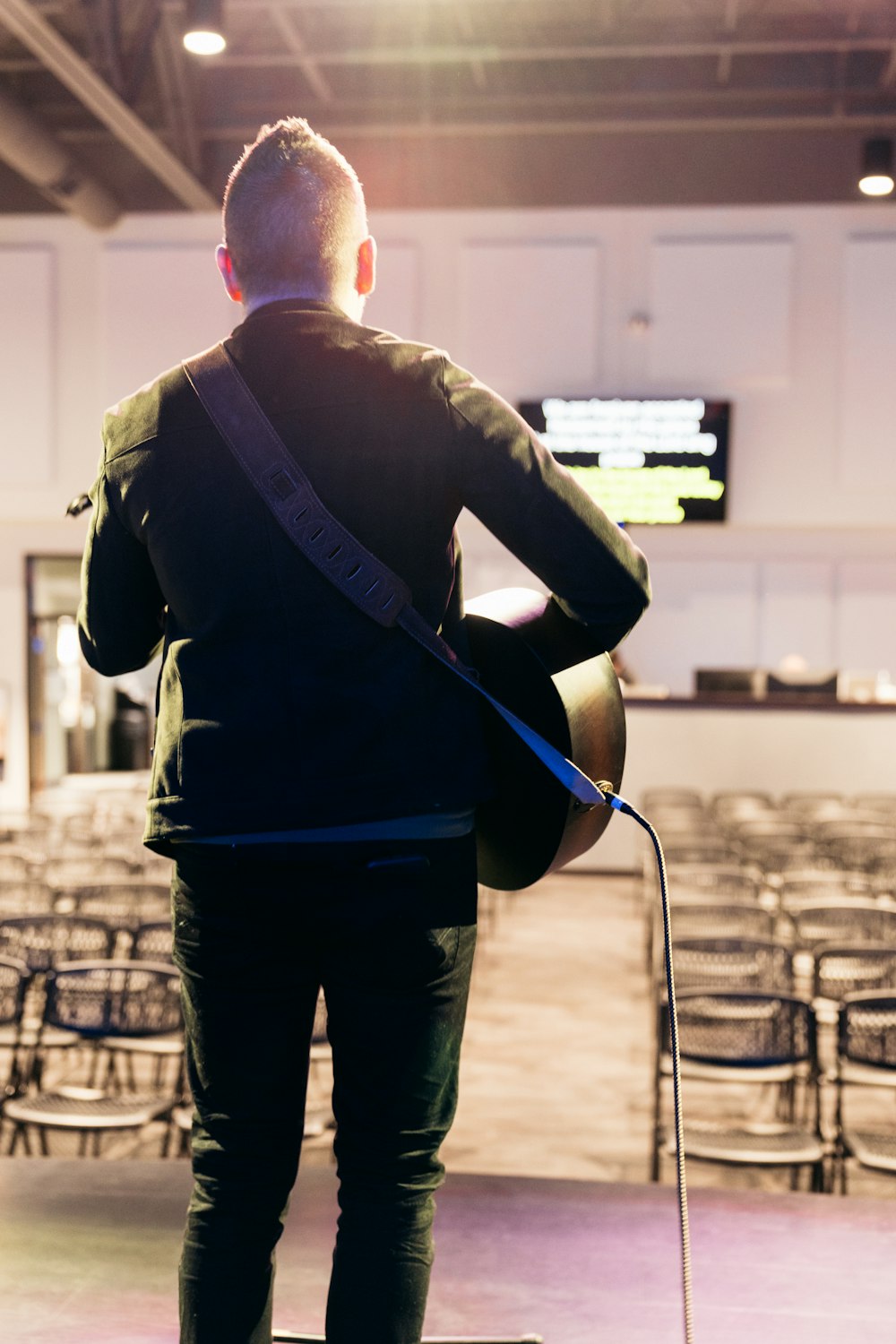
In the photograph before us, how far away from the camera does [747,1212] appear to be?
2.28 m

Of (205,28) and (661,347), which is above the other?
(205,28)

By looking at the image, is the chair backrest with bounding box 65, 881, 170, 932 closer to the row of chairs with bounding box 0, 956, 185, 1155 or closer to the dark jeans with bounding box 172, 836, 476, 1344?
the row of chairs with bounding box 0, 956, 185, 1155

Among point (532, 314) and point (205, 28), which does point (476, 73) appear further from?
point (205, 28)

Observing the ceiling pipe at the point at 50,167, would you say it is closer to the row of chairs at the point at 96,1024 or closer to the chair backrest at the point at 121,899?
the chair backrest at the point at 121,899

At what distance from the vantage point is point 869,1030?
4.25m

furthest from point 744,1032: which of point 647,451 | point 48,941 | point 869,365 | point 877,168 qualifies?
point 869,365

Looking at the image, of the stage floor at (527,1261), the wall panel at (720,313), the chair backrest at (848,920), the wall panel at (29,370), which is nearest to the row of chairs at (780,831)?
the chair backrest at (848,920)

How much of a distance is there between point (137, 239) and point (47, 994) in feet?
32.8

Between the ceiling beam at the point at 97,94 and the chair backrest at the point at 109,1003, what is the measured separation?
629 cm

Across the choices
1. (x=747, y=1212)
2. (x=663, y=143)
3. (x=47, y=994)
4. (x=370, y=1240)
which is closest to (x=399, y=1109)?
(x=370, y=1240)

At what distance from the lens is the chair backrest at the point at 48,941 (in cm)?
501

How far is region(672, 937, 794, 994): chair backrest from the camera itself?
4.69 metres

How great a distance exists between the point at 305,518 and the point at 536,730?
359 mm

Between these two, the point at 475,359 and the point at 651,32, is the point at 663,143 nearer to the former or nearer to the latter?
the point at 651,32
